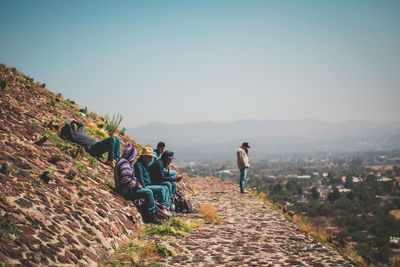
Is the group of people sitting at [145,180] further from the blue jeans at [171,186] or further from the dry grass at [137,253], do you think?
the dry grass at [137,253]

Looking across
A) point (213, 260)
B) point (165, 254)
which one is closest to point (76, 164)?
point (165, 254)

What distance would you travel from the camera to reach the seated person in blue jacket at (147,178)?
26.1 feet

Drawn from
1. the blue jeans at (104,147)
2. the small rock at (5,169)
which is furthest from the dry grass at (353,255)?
the small rock at (5,169)

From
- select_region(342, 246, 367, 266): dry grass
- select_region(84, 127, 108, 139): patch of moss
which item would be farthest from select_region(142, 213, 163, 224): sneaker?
select_region(84, 127, 108, 139): patch of moss

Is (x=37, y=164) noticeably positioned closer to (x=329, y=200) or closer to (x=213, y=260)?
(x=213, y=260)

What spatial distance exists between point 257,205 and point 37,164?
9343mm

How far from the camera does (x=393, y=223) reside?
73.2 m

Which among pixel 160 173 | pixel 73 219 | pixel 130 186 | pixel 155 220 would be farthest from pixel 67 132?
pixel 73 219

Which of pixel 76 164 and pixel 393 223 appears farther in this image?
pixel 393 223

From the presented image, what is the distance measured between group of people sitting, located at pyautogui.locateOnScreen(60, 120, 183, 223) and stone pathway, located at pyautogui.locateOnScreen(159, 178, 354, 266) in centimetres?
142

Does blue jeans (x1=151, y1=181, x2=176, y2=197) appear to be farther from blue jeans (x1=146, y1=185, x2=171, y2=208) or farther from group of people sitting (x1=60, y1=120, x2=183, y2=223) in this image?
blue jeans (x1=146, y1=185, x2=171, y2=208)

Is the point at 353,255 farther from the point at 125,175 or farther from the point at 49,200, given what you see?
the point at 49,200

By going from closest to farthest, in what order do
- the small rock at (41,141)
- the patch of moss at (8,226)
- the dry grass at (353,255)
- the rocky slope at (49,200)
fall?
the patch of moss at (8,226)
the rocky slope at (49,200)
the dry grass at (353,255)
the small rock at (41,141)

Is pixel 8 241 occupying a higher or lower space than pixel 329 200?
higher
